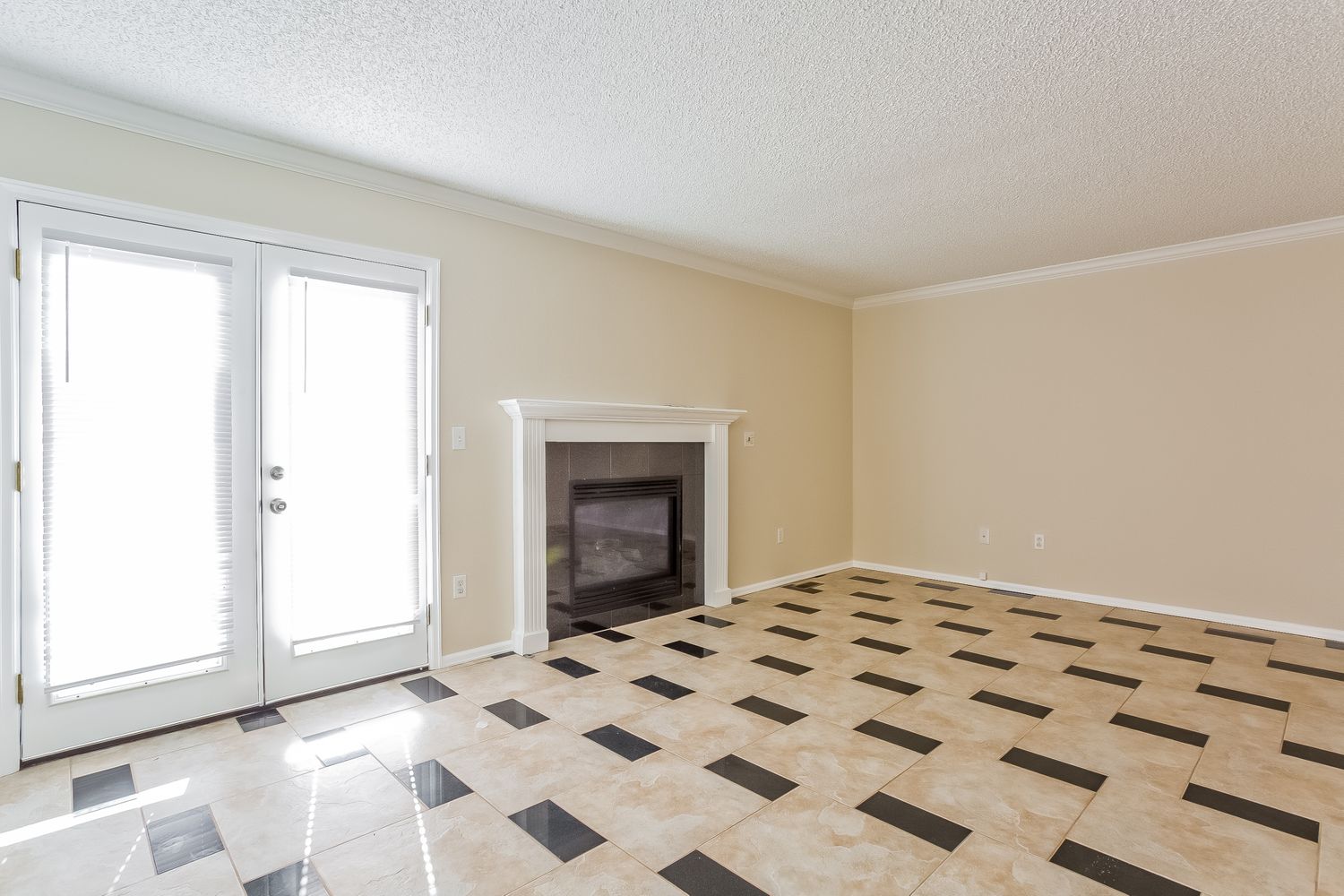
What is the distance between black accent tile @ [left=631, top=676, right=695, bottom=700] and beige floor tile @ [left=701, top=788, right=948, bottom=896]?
3.21 ft

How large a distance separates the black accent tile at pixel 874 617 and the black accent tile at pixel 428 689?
259cm

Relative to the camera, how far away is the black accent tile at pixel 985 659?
346cm

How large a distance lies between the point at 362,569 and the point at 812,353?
3913 millimetres

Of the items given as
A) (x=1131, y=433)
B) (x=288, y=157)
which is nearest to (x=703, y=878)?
(x=288, y=157)

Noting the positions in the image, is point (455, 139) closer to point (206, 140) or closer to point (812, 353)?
point (206, 140)

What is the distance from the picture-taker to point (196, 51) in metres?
2.21

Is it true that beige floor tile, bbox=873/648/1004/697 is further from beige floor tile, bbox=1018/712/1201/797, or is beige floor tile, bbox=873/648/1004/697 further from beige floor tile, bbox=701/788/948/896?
beige floor tile, bbox=701/788/948/896

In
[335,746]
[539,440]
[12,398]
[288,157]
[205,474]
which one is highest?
[288,157]

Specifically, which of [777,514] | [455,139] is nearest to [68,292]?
[455,139]

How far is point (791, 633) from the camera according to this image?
406 centimetres

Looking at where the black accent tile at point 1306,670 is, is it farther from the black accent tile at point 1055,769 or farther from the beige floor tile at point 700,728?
the beige floor tile at point 700,728

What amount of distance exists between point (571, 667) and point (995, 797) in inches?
79.6

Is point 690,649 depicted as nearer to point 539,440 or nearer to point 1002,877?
point 539,440

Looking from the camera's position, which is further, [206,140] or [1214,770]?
[206,140]
